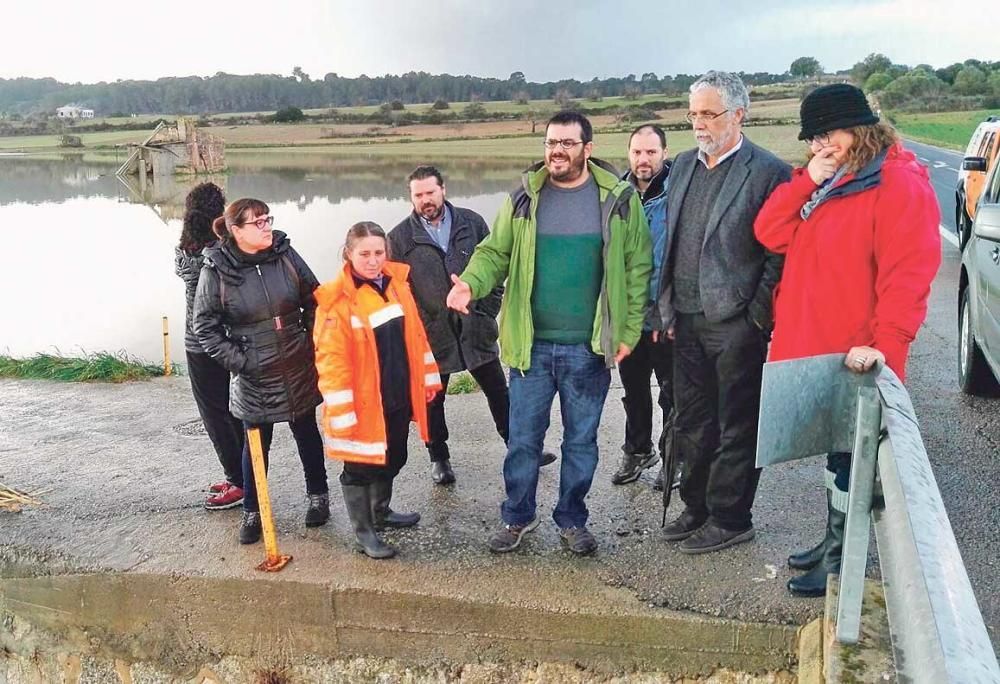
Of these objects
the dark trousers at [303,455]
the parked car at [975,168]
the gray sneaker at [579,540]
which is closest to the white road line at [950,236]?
the parked car at [975,168]

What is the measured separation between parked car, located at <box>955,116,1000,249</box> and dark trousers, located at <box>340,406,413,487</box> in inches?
336

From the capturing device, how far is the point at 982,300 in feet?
17.5

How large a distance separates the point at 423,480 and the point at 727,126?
2.68m

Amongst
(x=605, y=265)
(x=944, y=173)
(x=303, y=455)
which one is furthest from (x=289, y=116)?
(x=605, y=265)

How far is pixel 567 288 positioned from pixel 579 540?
3.83 ft

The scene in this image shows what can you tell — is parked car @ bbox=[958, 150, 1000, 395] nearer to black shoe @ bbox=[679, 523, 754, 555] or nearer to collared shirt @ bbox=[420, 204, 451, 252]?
black shoe @ bbox=[679, 523, 754, 555]

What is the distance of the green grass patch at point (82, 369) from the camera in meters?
8.23

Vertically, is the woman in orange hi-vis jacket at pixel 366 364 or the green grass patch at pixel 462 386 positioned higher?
the woman in orange hi-vis jacket at pixel 366 364

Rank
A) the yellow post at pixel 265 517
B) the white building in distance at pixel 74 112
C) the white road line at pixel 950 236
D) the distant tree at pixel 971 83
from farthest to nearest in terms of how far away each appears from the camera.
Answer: the distant tree at pixel 971 83 < the white building in distance at pixel 74 112 < the white road line at pixel 950 236 < the yellow post at pixel 265 517

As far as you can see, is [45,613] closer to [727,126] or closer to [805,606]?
[805,606]

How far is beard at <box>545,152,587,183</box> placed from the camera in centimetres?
345

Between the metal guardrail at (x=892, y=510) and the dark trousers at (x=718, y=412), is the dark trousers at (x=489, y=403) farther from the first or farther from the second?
the metal guardrail at (x=892, y=510)

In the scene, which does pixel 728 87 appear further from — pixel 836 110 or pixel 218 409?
pixel 218 409

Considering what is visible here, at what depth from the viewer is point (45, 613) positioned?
13.5 feet
